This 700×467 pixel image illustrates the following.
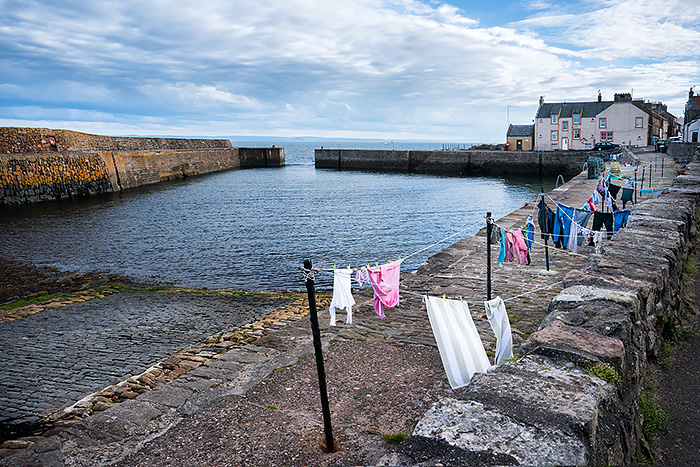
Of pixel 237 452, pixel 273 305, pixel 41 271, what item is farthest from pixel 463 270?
pixel 41 271

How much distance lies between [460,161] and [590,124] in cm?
1851

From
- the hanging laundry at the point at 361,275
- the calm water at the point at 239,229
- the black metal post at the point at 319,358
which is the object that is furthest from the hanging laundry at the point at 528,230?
the black metal post at the point at 319,358

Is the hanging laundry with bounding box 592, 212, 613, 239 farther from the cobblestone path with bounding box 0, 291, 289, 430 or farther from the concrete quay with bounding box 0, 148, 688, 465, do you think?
the cobblestone path with bounding box 0, 291, 289, 430

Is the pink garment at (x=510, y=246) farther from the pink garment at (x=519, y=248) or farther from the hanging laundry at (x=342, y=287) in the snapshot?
the hanging laundry at (x=342, y=287)

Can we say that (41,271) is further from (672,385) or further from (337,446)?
(672,385)

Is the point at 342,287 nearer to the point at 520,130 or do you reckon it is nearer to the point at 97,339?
the point at 97,339

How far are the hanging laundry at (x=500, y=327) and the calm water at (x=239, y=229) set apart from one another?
30.7 ft

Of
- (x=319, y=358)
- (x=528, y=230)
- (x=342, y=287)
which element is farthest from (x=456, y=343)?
(x=528, y=230)

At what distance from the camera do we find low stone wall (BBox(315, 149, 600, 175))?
175 feet

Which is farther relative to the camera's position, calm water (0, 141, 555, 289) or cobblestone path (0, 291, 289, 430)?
calm water (0, 141, 555, 289)

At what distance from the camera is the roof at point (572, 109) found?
205 ft

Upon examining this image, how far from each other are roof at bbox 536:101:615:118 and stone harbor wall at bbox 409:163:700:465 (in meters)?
65.8

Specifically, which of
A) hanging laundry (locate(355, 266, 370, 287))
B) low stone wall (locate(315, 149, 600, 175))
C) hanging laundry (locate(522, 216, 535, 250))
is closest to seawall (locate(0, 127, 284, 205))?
low stone wall (locate(315, 149, 600, 175))

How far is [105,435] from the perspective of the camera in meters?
5.20
